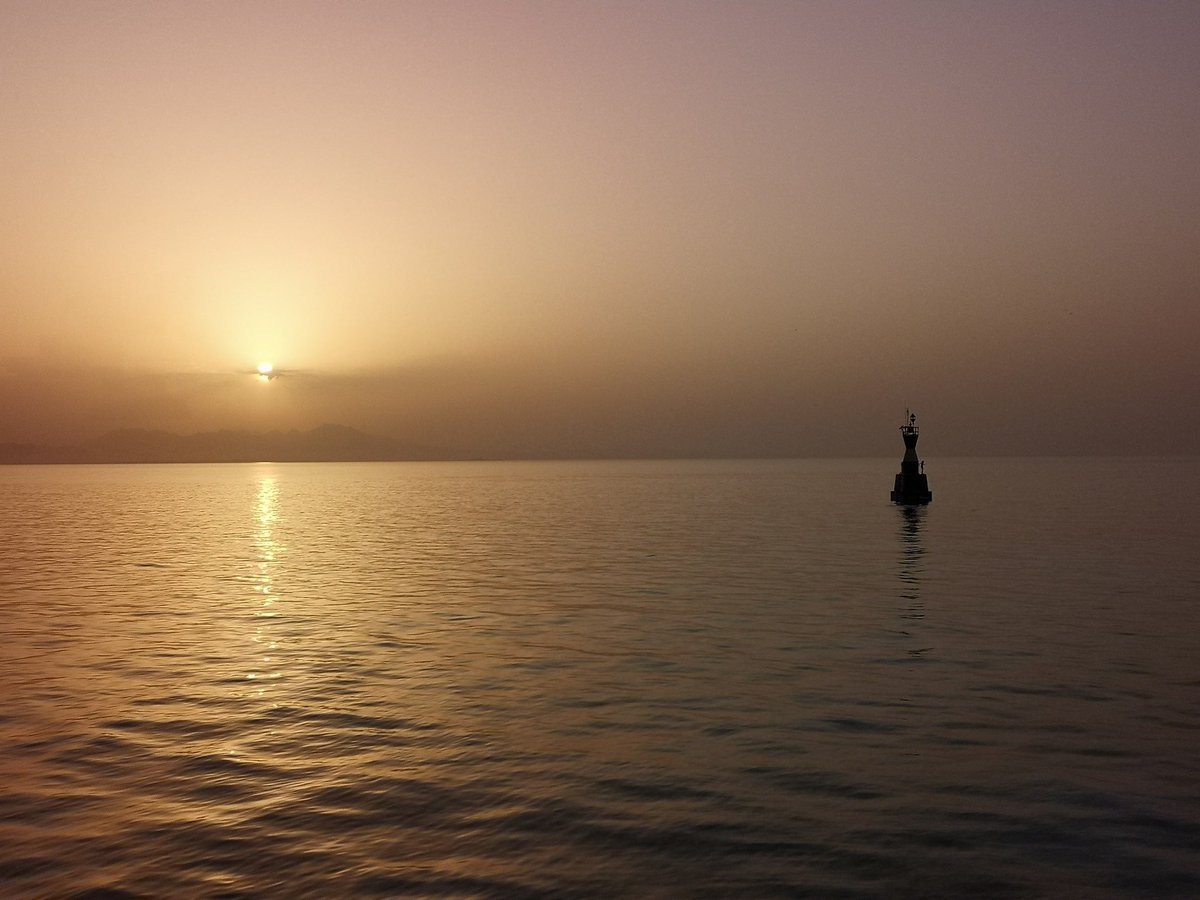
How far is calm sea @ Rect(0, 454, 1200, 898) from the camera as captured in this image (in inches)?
423

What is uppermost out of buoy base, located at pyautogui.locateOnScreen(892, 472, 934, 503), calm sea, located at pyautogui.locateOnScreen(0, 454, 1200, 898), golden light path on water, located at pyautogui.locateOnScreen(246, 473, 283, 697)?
buoy base, located at pyautogui.locateOnScreen(892, 472, 934, 503)

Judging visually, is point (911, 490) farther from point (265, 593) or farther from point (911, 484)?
point (265, 593)

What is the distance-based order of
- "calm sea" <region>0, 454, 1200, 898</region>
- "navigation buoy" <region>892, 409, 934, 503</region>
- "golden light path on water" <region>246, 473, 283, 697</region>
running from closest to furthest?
"calm sea" <region>0, 454, 1200, 898</region>, "golden light path on water" <region>246, 473, 283, 697</region>, "navigation buoy" <region>892, 409, 934, 503</region>

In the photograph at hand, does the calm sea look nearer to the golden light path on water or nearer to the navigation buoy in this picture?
the golden light path on water

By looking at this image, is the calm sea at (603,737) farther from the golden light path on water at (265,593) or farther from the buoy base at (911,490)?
the buoy base at (911,490)

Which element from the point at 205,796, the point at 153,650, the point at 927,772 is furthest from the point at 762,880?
the point at 153,650

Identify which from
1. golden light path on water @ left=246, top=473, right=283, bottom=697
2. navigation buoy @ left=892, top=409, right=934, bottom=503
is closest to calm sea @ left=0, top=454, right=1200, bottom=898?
golden light path on water @ left=246, top=473, right=283, bottom=697

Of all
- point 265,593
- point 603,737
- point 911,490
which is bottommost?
point 265,593

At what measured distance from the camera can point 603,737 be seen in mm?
16125

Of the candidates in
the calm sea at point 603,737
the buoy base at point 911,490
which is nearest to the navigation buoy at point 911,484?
the buoy base at point 911,490

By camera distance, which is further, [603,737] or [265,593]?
[265,593]

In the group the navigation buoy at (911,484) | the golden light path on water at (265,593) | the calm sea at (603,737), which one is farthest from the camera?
the navigation buoy at (911,484)

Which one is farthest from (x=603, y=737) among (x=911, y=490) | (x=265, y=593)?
(x=911, y=490)

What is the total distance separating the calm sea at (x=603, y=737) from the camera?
35.2 feet
